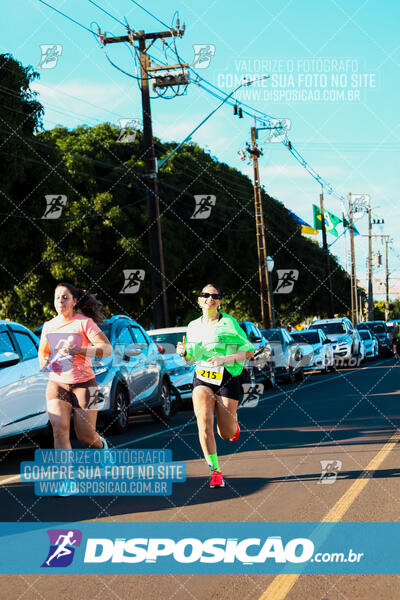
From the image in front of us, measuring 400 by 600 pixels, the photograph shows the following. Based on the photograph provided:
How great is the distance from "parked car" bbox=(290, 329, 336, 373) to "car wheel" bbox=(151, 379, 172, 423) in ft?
53.3

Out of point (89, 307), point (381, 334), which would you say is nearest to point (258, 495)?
point (89, 307)

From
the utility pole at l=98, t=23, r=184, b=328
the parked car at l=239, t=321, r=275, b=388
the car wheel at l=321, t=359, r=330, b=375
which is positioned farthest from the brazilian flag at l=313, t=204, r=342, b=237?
the utility pole at l=98, t=23, r=184, b=328

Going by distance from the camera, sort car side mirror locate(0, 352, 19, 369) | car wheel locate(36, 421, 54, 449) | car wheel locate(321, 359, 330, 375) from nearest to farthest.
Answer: car side mirror locate(0, 352, 19, 369), car wheel locate(36, 421, 54, 449), car wheel locate(321, 359, 330, 375)

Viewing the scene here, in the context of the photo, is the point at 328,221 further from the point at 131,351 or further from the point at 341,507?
the point at 341,507

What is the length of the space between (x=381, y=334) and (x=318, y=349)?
869 inches

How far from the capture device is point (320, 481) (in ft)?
28.7

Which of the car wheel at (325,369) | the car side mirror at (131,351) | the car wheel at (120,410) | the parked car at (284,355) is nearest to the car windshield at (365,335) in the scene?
the car wheel at (325,369)

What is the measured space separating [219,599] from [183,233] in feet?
113

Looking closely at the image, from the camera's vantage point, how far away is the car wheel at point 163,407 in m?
15.6

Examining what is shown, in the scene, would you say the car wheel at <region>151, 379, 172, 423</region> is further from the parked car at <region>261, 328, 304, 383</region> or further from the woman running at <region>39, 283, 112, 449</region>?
the parked car at <region>261, 328, 304, 383</region>

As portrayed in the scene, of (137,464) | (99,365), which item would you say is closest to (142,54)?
(99,365)

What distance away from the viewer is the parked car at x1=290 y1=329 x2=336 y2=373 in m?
32.5

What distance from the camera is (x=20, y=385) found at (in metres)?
10.9

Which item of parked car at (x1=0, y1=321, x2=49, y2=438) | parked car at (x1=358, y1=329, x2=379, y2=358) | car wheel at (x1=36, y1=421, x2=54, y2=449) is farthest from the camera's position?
parked car at (x1=358, y1=329, x2=379, y2=358)
